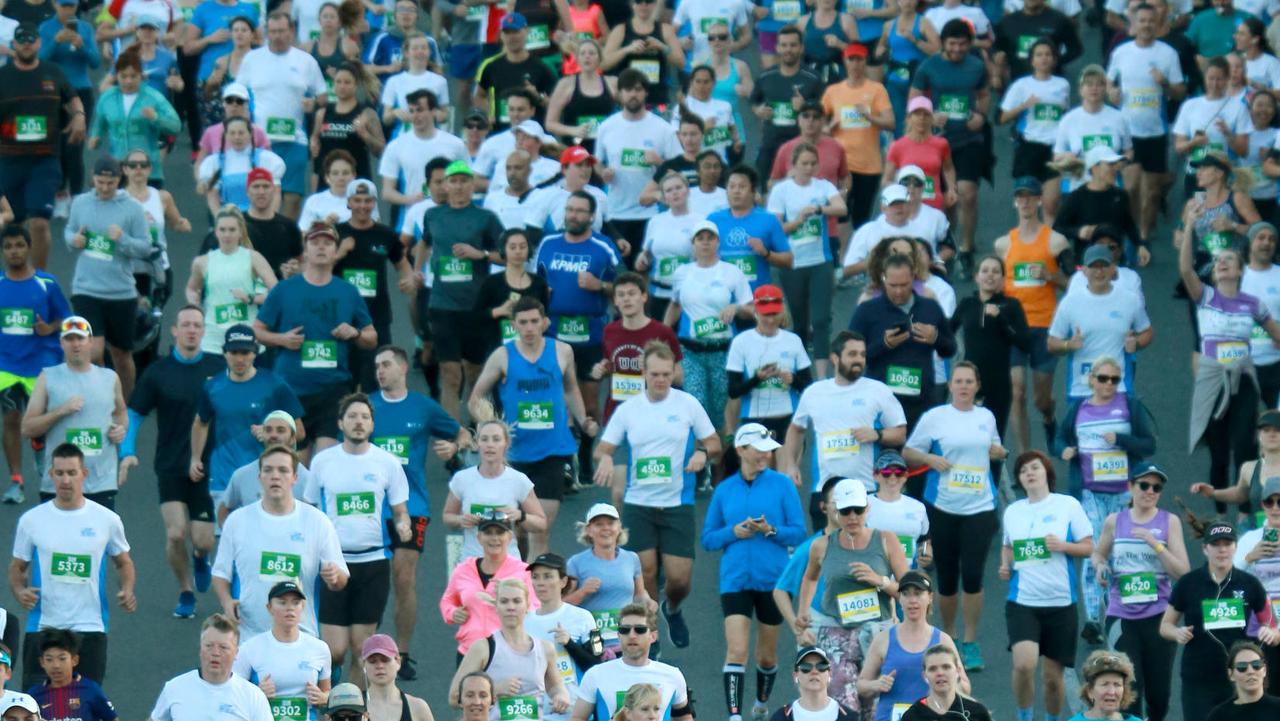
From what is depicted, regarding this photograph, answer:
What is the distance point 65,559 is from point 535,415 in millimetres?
3214

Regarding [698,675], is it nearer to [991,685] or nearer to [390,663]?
[991,685]

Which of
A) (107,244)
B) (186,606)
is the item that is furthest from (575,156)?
(186,606)

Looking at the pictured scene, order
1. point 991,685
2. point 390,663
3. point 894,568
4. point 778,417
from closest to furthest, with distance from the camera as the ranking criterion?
point 390,663, point 894,568, point 991,685, point 778,417

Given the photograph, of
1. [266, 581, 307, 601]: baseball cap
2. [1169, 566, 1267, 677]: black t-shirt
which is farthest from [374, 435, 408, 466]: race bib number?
[1169, 566, 1267, 677]: black t-shirt

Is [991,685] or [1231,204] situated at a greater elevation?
[1231,204]

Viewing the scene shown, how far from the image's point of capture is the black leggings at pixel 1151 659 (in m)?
14.4

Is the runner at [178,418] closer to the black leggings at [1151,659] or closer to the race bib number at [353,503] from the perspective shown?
the race bib number at [353,503]

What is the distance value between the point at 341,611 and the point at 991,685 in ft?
12.4

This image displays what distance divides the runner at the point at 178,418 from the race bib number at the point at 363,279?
1724 millimetres

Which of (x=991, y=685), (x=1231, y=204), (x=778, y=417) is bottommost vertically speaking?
(x=991, y=685)

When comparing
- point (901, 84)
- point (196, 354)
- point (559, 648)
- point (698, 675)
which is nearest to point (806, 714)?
point (559, 648)

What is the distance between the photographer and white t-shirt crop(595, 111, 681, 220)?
61.5 feet

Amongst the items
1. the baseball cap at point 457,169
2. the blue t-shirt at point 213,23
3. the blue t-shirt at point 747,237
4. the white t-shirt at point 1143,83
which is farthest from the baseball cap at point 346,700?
the white t-shirt at point 1143,83

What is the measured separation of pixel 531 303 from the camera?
15789 mm
